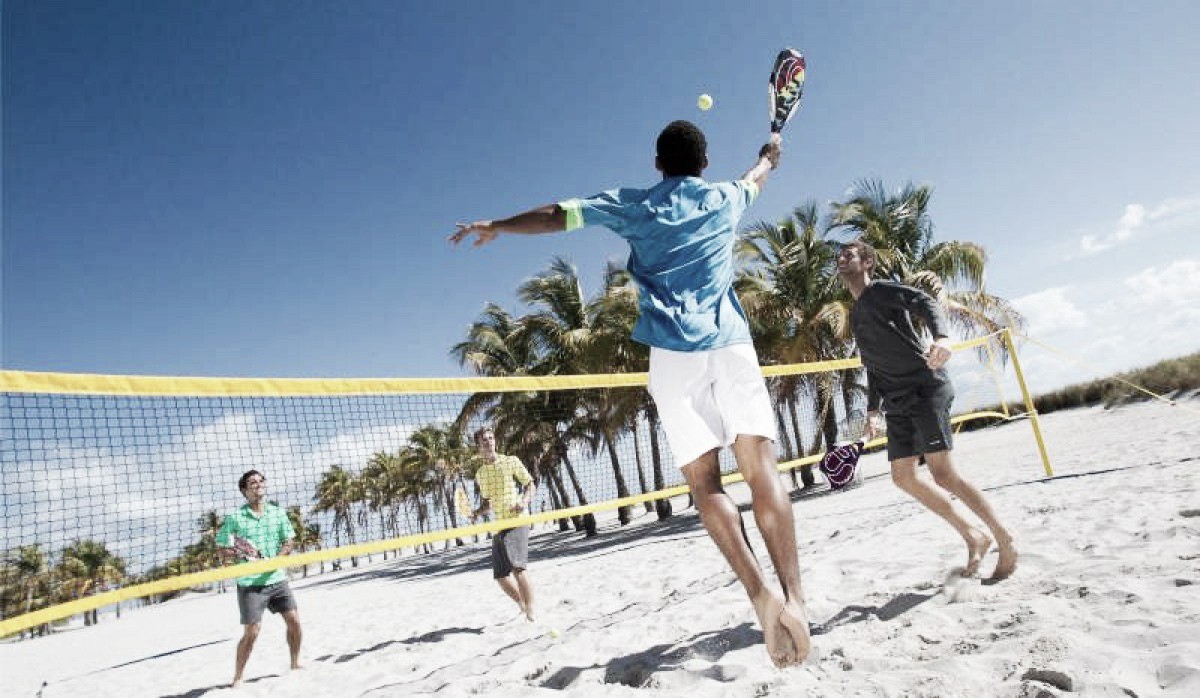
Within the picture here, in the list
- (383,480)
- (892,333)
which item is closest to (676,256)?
(892,333)

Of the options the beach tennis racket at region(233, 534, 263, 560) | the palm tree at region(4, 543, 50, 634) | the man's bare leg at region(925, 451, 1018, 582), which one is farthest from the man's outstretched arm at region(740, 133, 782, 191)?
the beach tennis racket at region(233, 534, 263, 560)

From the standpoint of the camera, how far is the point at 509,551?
18.1 feet

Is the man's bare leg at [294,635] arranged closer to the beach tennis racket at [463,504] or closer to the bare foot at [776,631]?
the beach tennis racket at [463,504]

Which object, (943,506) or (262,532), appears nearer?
(943,506)

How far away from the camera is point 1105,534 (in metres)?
3.76

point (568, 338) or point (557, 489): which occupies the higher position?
point (568, 338)

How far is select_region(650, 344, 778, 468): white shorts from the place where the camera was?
2.21m

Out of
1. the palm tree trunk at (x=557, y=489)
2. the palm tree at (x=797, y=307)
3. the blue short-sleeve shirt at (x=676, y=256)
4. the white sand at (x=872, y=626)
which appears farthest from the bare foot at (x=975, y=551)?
the palm tree trunk at (x=557, y=489)

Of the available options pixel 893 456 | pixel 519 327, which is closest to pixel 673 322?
pixel 893 456

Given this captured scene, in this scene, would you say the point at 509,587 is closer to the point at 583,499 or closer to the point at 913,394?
the point at 913,394

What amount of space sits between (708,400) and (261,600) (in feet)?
15.1

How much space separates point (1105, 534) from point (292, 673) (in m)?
6.05

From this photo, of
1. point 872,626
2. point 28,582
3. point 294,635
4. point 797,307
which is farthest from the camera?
point 797,307

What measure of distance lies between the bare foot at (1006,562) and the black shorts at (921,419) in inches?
21.2
